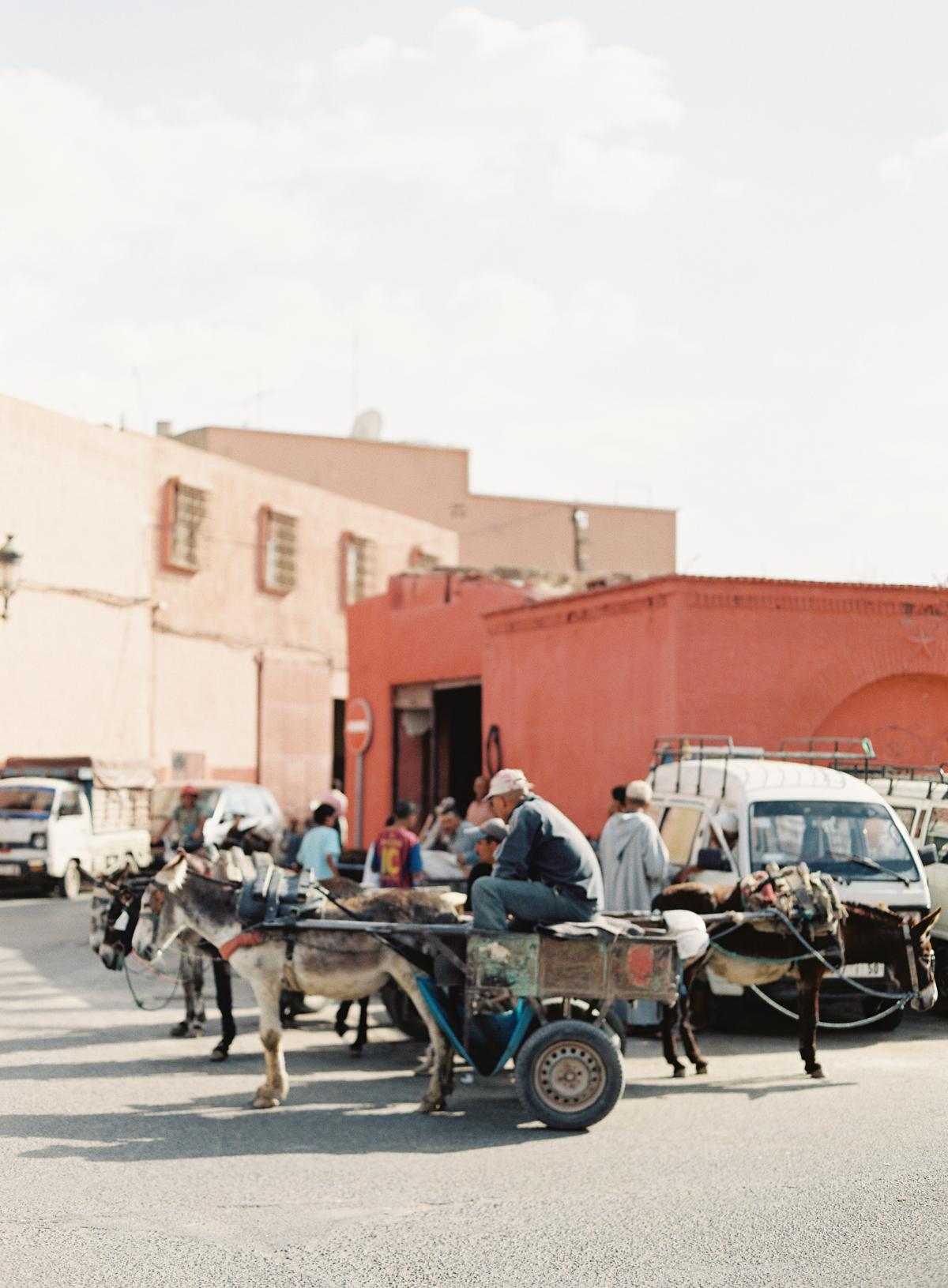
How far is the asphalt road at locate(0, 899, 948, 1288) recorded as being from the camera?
19.1 feet

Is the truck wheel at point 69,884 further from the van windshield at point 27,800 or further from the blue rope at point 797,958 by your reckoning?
the blue rope at point 797,958

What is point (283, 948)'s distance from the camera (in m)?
9.41

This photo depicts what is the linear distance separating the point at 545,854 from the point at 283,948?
5.89ft

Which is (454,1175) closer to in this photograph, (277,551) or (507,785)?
(507,785)

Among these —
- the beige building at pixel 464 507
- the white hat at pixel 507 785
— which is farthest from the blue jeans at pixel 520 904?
the beige building at pixel 464 507

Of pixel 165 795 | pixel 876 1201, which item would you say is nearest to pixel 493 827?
pixel 876 1201

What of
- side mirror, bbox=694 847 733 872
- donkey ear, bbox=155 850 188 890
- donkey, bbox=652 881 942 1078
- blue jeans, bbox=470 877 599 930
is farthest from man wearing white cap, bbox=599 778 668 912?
donkey ear, bbox=155 850 188 890

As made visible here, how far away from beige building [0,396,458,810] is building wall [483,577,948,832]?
12.5 metres

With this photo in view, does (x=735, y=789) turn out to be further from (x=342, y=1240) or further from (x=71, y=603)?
(x=71, y=603)

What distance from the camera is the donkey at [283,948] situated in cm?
907

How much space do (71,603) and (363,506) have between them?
1039cm

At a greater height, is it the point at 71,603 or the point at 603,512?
the point at 603,512

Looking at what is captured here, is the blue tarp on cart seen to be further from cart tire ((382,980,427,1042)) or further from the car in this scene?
the car

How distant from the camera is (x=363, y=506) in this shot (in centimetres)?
3866
